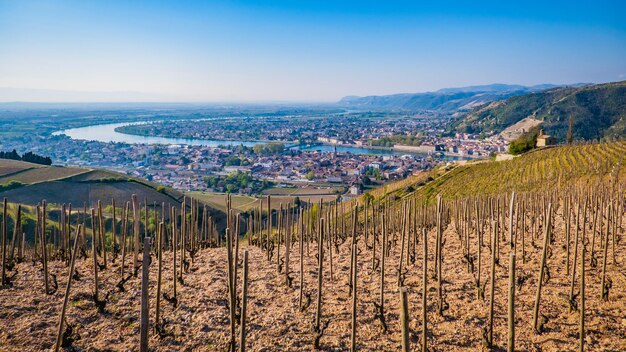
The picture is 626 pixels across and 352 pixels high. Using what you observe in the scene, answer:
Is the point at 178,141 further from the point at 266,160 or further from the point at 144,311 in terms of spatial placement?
the point at 144,311

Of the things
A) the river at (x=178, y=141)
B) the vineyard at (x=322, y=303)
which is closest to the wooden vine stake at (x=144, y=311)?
the vineyard at (x=322, y=303)

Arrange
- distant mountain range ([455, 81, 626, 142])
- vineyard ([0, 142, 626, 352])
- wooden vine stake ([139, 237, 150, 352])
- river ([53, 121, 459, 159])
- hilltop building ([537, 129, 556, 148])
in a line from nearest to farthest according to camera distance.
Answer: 1. wooden vine stake ([139, 237, 150, 352])
2. vineyard ([0, 142, 626, 352])
3. hilltop building ([537, 129, 556, 148])
4. distant mountain range ([455, 81, 626, 142])
5. river ([53, 121, 459, 159])

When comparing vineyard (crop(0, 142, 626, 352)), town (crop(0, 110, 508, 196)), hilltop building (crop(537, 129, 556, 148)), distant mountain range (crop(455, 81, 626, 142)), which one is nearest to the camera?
vineyard (crop(0, 142, 626, 352))

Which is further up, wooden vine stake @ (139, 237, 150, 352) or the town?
wooden vine stake @ (139, 237, 150, 352)

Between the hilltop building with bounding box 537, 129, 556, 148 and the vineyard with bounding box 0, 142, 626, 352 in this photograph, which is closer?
the vineyard with bounding box 0, 142, 626, 352

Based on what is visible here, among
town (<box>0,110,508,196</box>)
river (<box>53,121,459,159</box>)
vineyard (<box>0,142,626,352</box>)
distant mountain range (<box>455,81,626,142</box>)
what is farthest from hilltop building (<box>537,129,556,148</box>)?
river (<box>53,121,459,159</box>)

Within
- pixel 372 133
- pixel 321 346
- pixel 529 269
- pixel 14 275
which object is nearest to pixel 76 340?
pixel 14 275

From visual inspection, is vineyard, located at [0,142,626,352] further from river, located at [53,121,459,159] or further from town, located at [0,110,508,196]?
river, located at [53,121,459,159]

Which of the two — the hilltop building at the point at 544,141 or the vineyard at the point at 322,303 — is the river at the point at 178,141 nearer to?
the hilltop building at the point at 544,141

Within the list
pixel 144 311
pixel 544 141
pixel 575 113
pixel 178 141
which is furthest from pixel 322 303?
pixel 178 141

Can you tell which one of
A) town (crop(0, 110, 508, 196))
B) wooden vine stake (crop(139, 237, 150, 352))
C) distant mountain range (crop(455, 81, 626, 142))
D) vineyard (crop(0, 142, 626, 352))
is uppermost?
distant mountain range (crop(455, 81, 626, 142))
